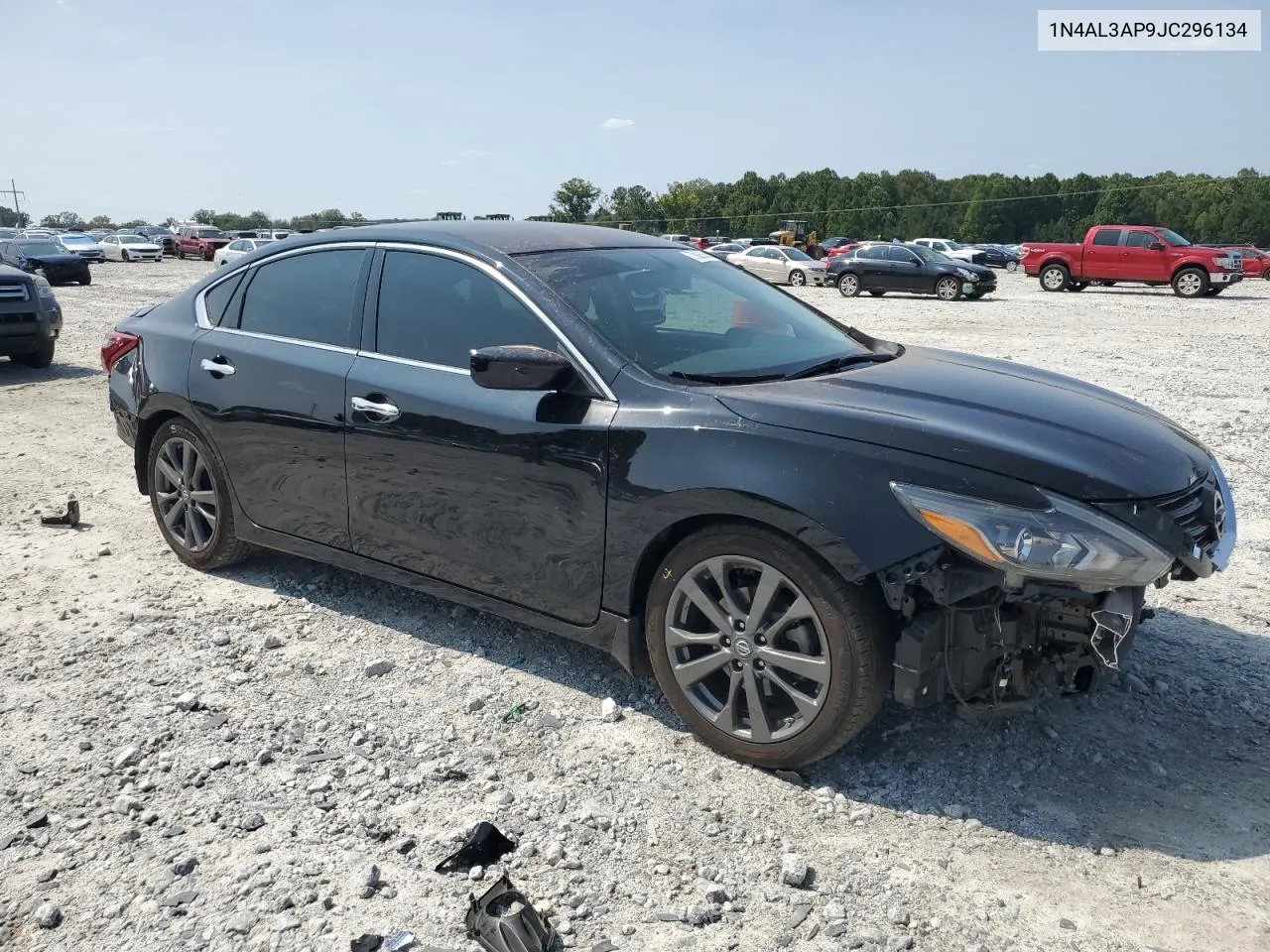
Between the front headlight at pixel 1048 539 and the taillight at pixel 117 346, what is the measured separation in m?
4.14

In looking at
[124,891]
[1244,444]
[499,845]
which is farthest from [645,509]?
[1244,444]

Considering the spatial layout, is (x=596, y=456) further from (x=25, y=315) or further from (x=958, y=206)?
(x=958, y=206)

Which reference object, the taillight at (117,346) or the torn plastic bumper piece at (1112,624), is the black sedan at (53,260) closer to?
the taillight at (117,346)

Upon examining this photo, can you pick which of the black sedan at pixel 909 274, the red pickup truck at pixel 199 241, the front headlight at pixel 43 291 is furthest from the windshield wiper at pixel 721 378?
the red pickup truck at pixel 199 241

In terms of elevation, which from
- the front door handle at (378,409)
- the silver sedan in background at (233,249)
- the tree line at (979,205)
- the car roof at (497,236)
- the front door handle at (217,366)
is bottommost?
the front door handle at (378,409)

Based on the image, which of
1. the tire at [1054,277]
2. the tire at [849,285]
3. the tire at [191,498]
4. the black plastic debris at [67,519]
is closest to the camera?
the tire at [191,498]

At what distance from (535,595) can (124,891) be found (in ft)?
5.12

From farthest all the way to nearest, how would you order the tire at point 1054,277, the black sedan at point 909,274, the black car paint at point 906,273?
the tire at point 1054,277, the black car paint at point 906,273, the black sedan at point 909,274

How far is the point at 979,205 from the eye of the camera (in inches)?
4341

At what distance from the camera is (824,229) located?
102 metres

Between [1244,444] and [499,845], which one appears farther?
[1244,444]

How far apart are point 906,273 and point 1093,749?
81.9 feet

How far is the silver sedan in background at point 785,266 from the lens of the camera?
108 ft

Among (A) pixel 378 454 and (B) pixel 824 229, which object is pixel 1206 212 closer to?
(B) pixel 824 229
